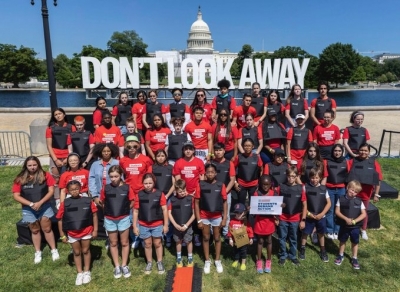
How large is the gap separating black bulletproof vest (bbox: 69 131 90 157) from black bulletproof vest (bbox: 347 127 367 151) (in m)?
5.53

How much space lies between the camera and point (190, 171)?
512 cm

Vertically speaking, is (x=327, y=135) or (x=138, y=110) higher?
(x=138, y=110)

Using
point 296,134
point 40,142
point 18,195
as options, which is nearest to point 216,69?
point 40,142

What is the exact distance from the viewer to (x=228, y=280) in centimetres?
471

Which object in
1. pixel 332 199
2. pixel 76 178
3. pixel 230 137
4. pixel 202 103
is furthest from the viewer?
pixel 202 103

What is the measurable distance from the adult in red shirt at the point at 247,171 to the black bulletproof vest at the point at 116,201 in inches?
79.2

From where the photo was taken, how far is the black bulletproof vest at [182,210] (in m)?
4.75

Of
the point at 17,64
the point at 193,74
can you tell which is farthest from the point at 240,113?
the point at 17,64

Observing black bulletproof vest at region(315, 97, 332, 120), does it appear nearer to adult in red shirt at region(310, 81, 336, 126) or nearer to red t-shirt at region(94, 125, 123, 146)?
adult in red shirt at region(310, 81, 336, 126)

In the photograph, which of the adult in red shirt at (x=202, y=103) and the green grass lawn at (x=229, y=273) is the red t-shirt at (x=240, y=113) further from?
the green grass lawn at (x=229, y=273)

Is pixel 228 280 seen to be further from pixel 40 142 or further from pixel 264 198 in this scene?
pixel 40 142

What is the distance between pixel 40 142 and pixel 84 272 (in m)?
9.55

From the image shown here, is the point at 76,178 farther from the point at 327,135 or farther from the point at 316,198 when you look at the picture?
the point at 327,135

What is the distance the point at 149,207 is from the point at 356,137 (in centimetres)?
452
